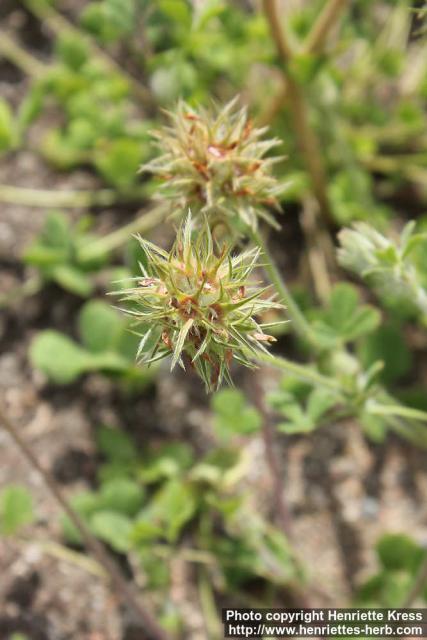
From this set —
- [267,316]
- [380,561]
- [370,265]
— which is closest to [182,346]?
[370,265]

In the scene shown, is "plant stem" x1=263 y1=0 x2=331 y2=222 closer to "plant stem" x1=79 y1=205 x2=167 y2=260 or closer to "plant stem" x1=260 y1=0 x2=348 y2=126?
"plant stem" x1=260 y1=0 x2=348 y2=126

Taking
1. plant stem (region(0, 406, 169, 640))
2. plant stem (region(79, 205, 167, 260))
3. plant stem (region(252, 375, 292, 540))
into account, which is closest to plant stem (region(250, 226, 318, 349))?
plant stem (region(252, 375, 292, 540))

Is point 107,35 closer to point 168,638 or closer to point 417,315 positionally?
point 417,315

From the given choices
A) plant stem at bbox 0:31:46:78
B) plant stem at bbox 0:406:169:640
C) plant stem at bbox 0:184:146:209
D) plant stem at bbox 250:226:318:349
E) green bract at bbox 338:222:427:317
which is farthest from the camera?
plant stem at bbox 0:31:46:78

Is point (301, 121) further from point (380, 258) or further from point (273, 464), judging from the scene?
point (273, 464)

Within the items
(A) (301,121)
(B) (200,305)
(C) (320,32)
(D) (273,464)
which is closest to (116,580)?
(D) (273,464)

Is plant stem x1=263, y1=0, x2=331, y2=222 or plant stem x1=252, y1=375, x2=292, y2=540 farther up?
plant stem x1=263, y1=0, x2=331, y2=222

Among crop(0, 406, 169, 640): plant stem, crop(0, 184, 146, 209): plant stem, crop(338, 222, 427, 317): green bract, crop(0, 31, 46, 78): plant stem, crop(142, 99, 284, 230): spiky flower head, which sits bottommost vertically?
crop(0, 406, 169, 640): plant stem
